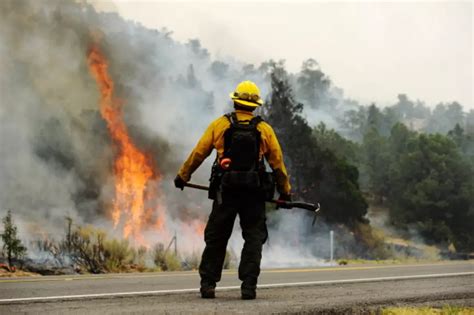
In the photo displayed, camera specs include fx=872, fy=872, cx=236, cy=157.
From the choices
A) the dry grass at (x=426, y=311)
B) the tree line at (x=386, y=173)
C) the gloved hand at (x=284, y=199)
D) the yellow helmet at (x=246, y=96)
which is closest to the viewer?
the dry grass at (x=426, y=311)

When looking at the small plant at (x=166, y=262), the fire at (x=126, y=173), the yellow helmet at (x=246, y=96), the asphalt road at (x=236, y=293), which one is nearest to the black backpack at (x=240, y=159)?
the yellow helmet at (x=246, y=96)

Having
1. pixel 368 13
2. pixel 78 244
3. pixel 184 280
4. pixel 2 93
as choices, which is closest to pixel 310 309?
pixel 184 280

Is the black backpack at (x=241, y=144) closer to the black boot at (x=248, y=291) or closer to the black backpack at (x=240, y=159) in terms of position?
the black backpack at (x=240, y=159)

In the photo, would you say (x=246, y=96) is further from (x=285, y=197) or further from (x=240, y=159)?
(x=285, y=197)

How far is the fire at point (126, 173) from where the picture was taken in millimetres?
30266

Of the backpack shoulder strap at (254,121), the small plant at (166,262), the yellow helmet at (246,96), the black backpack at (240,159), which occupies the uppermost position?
the yellow helmet at (246,96)

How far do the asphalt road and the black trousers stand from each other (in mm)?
237

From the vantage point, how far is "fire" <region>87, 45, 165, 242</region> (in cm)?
3027

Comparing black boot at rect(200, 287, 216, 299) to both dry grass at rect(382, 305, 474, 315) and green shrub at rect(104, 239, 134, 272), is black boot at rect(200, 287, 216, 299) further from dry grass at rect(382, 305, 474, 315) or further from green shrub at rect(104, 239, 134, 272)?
green shrub at rect(104, 239, 134, 272)

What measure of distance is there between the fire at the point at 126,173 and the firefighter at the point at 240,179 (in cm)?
2207

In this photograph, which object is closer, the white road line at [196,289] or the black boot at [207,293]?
the white road line at [196,289]

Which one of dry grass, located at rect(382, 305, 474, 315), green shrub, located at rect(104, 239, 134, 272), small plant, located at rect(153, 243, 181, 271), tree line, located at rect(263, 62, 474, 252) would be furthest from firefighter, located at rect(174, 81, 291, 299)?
tree line, located at rect(263, 62, 474, 252)

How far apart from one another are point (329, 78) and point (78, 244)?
206ft

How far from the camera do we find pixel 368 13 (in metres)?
59.5
